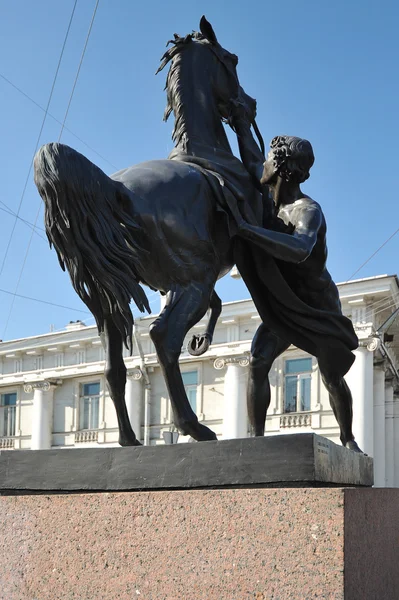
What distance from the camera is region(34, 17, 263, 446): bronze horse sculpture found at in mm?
4031

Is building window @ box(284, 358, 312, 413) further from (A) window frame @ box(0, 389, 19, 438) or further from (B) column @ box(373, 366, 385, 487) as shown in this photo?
(A) window frame @ box(0, 389, 19, 438)

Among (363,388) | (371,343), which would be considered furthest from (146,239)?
(363,388)

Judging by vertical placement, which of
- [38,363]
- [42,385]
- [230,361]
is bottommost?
[42,385]

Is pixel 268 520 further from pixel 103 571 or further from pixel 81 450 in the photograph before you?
pixel 81 450

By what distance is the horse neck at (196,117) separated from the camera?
488 cm

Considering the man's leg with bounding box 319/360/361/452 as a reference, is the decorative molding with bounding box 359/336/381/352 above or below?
above

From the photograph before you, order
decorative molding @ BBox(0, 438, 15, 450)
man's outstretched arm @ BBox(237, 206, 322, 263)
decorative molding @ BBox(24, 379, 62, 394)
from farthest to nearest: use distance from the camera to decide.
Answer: decorative molding @ BBox(0, 438, 15, 450), decorative molding @ BBox(24, 379, 62, 394), man's outstretched arm @ BBox(237, 206, 322, 263)

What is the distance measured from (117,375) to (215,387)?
28372 mm

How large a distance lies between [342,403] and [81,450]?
5.83 ft

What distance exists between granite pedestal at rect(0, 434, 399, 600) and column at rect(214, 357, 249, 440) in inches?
1053

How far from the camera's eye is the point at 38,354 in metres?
36.2

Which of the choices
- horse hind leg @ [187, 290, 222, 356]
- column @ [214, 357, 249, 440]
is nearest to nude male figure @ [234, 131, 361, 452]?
horse hind leg @ [187, 290, 222, 356]

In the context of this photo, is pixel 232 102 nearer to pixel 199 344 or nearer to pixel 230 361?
pixel 199 344

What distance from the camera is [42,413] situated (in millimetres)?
36594
